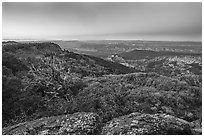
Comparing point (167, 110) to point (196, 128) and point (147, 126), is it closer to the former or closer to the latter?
point (196, 128)

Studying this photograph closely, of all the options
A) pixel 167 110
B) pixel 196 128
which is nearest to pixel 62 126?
pixel 196 128

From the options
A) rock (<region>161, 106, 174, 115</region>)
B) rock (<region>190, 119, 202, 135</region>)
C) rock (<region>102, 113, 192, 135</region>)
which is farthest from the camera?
rock (<region>161, 106, 174, 115</region>)

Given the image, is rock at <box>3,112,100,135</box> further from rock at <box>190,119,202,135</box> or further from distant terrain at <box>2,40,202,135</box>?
rock at <box>190,119,202,135</box>

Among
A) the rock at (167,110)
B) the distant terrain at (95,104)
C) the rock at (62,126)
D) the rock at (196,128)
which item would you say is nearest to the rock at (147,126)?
the distant terrain at (95,104)

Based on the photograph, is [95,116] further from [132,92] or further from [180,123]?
[132,92]

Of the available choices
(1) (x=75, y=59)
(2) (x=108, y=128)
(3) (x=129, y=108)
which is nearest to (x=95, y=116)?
(2) (x=108, y=128)

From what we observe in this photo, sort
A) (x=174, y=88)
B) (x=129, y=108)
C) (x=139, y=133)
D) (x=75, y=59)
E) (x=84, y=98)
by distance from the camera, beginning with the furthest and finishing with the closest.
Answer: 1. (x=75, y=59)
2. (x=174, y=88)
3. (x=84, y=98)
4. (x=129, y=108)
5. (x=139, y=133)

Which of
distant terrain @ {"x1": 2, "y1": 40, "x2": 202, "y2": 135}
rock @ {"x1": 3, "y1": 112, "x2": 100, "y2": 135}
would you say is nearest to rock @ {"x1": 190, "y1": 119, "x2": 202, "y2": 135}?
distant terrain @ {"x1": 2, "y1": 40, "x2": 202, "y2": 135}
